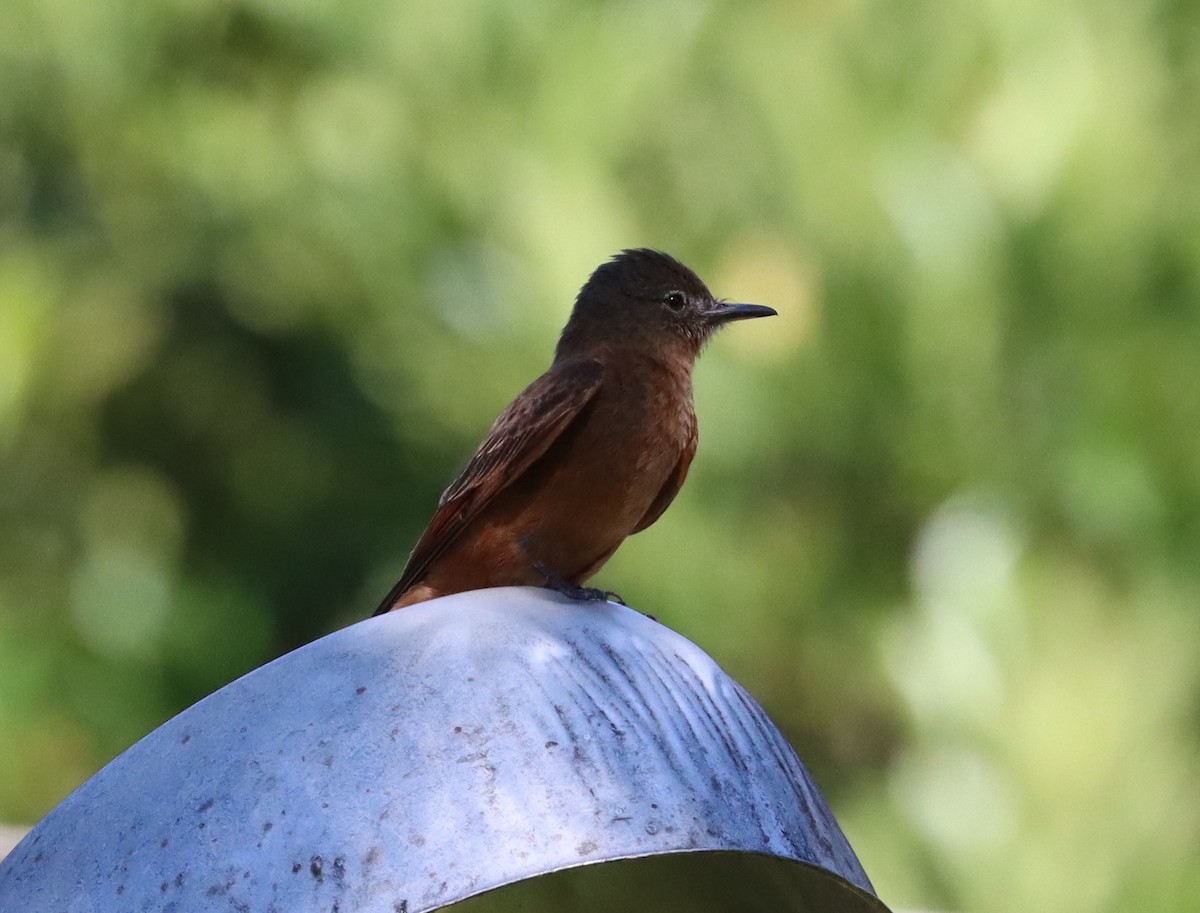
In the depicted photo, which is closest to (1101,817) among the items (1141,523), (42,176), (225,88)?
(1141,523)

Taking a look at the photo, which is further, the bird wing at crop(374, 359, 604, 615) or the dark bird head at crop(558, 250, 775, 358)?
the dark bird head at crop(558, 250, 775, 358)

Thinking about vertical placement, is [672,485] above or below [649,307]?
below

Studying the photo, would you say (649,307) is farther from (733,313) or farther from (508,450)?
Answer: (508,450)

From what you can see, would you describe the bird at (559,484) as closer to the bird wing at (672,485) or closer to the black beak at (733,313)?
the bird wing at (672,485)

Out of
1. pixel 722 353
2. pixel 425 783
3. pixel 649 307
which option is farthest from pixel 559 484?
pixel 425 783

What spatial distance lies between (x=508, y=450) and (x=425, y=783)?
1657 mm

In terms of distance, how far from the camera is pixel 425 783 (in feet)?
6.23

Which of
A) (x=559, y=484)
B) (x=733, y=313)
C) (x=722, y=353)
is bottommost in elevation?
(x=559, y=484)

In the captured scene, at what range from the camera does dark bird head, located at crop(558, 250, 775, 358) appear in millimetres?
4176

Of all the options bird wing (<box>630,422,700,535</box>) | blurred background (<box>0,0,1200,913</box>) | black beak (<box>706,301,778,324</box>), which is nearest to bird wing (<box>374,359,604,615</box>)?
bird wing (<box>630,422,700,535</box>)

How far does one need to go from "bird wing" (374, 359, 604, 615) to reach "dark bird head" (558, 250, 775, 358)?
483mm

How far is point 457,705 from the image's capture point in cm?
201

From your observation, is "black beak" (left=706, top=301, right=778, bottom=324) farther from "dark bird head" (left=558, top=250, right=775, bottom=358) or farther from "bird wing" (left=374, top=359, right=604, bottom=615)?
"bird wing" (left=374, top=359, right=604, bottom=615)

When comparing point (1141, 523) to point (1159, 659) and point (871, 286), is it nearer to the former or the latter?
point (1159, 659)
